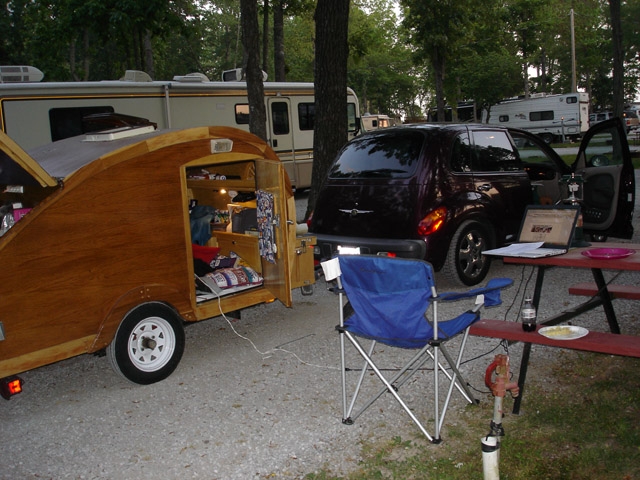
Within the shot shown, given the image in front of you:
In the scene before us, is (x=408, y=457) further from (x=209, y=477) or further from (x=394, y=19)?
(x=394, y=19)

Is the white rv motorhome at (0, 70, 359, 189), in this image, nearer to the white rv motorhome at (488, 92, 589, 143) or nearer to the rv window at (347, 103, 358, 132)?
the rv window at (347, 103, 358, 132)

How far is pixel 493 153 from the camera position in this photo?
7.95 m

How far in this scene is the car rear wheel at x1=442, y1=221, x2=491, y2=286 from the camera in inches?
286

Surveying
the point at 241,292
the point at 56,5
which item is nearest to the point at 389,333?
the point at 241,292

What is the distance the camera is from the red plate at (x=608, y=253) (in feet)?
14.8

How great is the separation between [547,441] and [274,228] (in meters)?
2.97

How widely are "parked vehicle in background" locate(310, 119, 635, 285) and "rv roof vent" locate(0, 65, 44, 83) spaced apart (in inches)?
277

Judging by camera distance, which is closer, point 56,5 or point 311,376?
point 311,376

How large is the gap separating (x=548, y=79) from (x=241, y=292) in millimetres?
52639

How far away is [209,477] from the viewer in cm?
371

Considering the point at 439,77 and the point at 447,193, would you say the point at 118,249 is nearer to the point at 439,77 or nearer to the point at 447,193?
the point at 447,193

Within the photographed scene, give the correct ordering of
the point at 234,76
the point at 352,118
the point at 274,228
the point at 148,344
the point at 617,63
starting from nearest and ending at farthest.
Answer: the point at 148,344, the point at 274,228, the point at 234,76, the point at 617,63, the point at 352,118

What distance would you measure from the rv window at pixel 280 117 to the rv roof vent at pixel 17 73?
533cm

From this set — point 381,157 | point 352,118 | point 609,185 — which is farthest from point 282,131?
point 609,185
